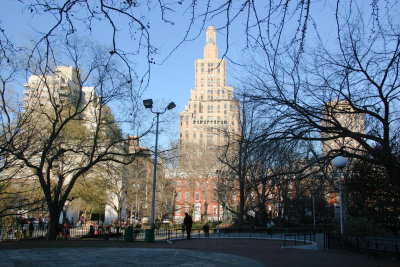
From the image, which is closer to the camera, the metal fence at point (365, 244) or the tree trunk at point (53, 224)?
the metal fence at point (365, 244)

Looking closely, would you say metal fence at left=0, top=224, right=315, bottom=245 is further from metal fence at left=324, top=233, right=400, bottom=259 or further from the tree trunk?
metal fence at left=324, top=233, right=400, bottom=259

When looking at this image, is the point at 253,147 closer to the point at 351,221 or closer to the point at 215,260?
the point at 215,260

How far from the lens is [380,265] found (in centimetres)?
1090

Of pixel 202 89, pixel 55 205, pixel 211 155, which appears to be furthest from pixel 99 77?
pixel 202 89

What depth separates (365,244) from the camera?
13.4 metres

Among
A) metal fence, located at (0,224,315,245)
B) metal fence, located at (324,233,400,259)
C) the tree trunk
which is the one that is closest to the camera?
metal fence, located at (324,233,400,259)

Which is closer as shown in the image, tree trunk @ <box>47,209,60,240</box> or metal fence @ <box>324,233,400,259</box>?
metal fence @ <box>324,233,400,259</box>

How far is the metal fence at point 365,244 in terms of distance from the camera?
12.3m

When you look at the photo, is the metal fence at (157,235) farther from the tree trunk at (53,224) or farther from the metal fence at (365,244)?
the metal fence at (365,244)

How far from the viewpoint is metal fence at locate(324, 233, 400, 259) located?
12.3 metres

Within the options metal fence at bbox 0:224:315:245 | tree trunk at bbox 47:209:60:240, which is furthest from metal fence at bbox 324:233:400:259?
tree trunk at bbox 47:209:60:240

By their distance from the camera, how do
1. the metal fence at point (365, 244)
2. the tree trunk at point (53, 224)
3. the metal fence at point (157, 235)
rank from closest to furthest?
the metal fence at point (365, 244), the tree trunk at point (53, 224), the metal fence at point (157, 235)

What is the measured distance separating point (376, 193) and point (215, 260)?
12647 millimetres

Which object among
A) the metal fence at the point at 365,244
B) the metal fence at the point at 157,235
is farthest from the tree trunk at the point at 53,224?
the metal fence at the point at 365,244
